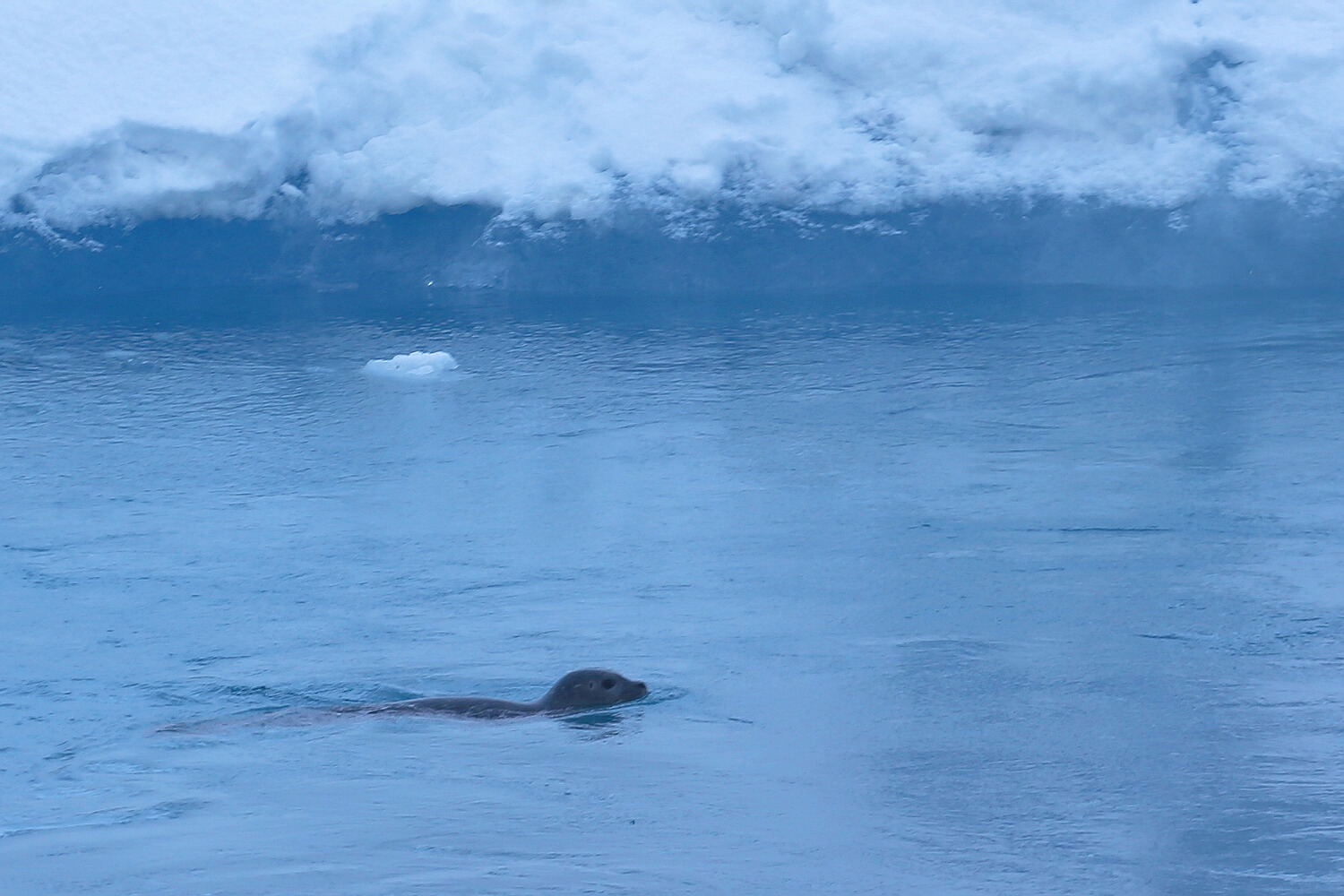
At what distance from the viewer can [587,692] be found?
5.27m

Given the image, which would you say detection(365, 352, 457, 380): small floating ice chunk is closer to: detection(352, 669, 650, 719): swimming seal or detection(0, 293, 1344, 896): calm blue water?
detection(0, 293, 1344, 896): calm blue water

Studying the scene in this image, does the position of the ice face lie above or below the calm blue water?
above

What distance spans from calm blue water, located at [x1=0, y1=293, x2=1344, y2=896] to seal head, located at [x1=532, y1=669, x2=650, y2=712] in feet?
0.30

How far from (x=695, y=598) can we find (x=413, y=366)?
4129 mm

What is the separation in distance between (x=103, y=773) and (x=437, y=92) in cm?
798

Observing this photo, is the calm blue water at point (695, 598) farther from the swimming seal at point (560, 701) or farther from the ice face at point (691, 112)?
the ice face at point (691, 112)

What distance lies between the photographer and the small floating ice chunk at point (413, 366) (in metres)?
9.99

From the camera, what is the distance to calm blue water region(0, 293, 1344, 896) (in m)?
4.09

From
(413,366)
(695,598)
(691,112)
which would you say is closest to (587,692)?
(695,598)

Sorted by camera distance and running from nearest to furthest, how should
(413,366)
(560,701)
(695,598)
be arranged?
(560,701)
(695,598)
(413,366)

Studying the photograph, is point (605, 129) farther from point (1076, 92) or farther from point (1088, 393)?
point (1088, 393)

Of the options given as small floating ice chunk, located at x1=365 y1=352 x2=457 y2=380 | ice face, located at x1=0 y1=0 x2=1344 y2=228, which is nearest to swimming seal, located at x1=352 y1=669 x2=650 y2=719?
small floating ice chunk, located at x1=365 y1=352 x2=457 y2=380

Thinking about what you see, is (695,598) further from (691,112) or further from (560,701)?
(691,112)

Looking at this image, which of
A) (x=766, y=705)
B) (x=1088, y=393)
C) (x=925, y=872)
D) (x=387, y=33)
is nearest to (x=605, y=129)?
(x=387, y=33)
